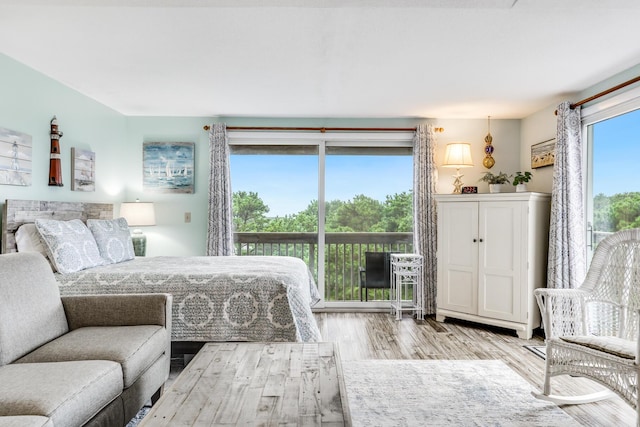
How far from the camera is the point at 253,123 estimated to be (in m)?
4.89

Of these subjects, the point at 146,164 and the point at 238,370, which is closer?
the point at 238,370

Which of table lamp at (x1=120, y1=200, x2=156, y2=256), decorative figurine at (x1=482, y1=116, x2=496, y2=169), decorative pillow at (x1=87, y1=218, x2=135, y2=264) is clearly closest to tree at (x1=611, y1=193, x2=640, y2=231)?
decorative figurine at (x1=482, y1=116, x2=496, y2=169)

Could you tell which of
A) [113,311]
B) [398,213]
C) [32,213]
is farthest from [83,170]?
[398,213]

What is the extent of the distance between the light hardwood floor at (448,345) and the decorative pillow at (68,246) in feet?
6.96

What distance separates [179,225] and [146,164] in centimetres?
82

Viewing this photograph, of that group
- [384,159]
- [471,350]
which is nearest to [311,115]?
[384,159]

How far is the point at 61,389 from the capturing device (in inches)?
59.6

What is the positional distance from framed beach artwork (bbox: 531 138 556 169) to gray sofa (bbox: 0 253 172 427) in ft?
12.8

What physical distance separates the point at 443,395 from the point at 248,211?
10.5ft

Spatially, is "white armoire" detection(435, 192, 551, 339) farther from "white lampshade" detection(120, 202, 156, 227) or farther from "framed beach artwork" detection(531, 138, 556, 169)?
"white lampshade" detection(120, 202, 156, 227)

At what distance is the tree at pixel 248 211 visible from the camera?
5.03m

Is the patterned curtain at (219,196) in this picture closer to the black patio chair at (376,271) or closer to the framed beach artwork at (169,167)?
the framed beach artwork at (169,167)

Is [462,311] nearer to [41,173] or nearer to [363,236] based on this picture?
[363,236]

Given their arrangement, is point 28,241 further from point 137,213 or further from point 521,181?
point 521,181
